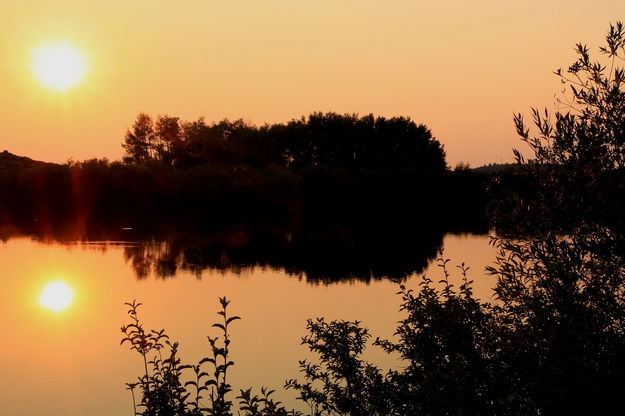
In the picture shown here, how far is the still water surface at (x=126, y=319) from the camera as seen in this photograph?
55.7ft

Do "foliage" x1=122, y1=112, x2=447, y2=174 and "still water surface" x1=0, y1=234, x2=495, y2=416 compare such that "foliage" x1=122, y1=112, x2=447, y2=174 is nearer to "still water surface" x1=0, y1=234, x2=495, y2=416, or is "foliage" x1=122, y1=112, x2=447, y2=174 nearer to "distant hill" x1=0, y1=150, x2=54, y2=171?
"distant hill" x1=0, y1=150, x2=54, y2=171

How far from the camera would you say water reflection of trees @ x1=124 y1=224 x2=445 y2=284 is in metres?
37.1

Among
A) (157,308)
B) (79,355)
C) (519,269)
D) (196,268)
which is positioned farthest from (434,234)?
(519,269)

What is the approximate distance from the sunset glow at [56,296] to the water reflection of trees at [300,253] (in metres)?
4.07

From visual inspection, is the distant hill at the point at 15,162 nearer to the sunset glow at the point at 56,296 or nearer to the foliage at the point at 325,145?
the foliage at the point at 325,145

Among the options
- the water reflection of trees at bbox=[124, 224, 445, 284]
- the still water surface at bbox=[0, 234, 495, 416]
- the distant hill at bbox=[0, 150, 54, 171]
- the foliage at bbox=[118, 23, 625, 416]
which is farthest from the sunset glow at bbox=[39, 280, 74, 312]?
the distant hill at bbox=[0, 150, 54, 171]

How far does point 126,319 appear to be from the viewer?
25359mm

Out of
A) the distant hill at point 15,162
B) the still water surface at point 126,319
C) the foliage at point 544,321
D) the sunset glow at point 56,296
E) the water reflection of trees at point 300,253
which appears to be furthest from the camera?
the distant hill at point 15,162

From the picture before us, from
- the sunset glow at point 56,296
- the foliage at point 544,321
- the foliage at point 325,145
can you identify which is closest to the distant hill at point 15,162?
the foliage at point 325,145

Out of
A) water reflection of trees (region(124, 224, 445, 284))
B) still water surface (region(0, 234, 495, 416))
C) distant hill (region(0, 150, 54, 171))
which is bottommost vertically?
still water surface (region(0, 234, 495, 416))

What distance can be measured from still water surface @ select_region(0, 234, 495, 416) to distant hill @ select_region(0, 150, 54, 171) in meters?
45.1

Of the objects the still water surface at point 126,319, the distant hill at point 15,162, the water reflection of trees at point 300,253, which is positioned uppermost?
the distant hill at point 15,162

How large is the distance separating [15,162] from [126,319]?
229 feet

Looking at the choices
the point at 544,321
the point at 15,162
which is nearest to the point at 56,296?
the point at 544,321
